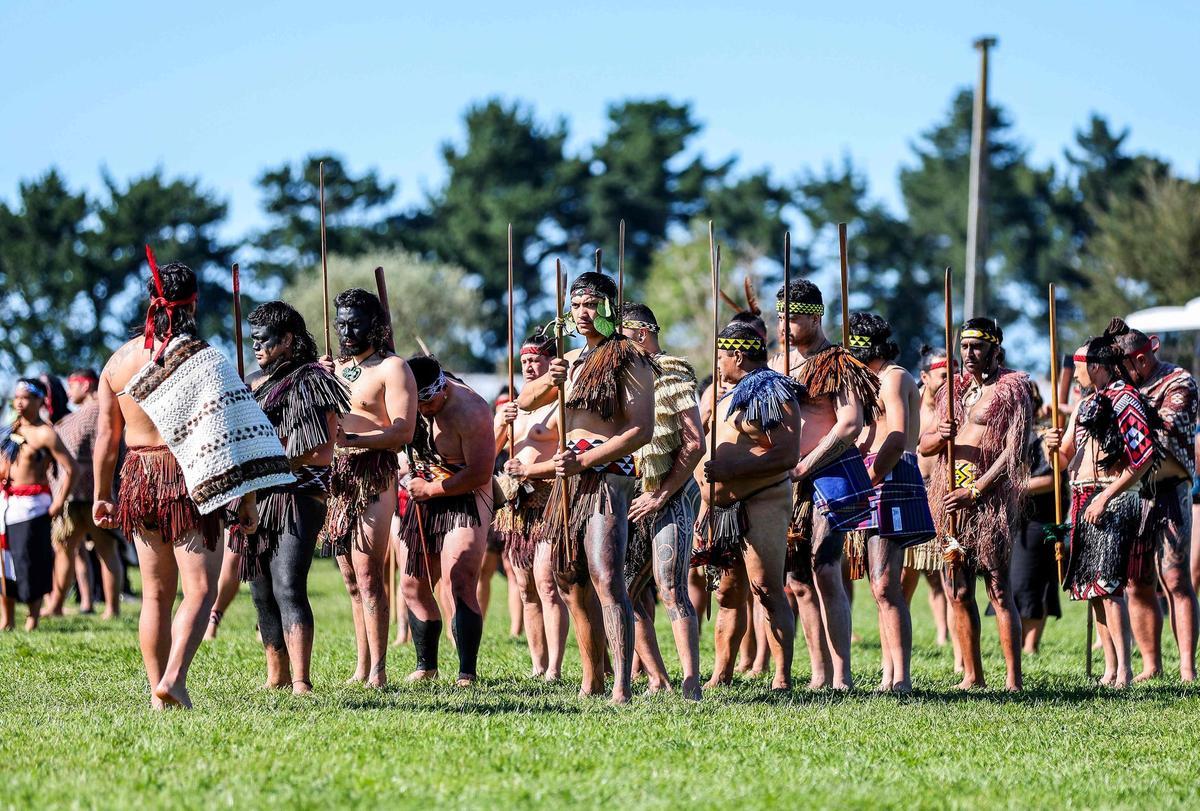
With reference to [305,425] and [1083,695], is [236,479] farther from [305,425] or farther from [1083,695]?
[1083,695]

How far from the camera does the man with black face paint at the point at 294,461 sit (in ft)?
26.6

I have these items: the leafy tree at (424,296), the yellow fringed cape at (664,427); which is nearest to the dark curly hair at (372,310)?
the yellow fringed cape at (664,427)

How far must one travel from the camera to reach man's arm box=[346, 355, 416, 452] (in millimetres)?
8320

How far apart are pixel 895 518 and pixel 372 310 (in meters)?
2.94

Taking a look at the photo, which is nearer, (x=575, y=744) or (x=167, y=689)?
(x=575, y=744)

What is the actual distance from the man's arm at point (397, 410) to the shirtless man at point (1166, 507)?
4.11 m

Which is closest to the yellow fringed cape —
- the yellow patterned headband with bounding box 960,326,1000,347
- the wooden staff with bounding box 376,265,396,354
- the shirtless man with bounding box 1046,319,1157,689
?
the wooden staff with bounding box 376,265,396,354

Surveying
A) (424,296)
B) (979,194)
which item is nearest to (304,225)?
(424,296)

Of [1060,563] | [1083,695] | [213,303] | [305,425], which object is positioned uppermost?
[213,303]

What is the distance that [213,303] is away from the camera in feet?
191

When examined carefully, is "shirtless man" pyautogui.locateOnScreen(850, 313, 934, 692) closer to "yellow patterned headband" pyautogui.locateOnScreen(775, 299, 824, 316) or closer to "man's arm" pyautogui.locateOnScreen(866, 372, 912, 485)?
"man's arm" pyautogui.locateOnScreen(866, 372, 912, 485)

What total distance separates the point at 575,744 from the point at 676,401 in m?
2.49

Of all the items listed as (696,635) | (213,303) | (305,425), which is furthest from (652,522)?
(213,303)

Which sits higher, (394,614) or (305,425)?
(305,425)
